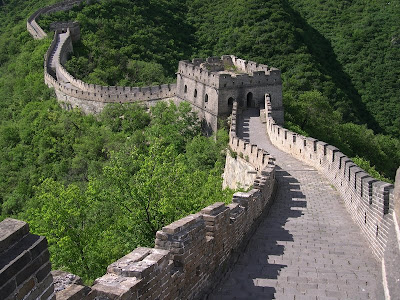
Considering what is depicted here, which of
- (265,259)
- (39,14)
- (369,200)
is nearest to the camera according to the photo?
(265,259)

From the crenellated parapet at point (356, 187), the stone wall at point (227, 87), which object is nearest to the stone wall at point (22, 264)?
the crenellated parapet at point (356, 187)

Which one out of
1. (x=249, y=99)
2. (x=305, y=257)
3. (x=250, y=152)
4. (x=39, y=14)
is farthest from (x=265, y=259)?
(x=39, y=14)

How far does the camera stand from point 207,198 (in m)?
15.4

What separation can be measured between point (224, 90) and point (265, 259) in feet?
57.3

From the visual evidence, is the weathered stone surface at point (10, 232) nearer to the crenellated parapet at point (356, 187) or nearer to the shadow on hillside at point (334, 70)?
the crenellated parapet at point (356, 187)

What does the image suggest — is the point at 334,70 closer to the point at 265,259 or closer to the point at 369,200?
the point at 369,200

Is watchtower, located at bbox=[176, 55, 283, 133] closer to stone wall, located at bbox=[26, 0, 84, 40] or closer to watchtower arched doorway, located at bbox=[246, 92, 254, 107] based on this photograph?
watchtower arched doorway, located at bbox=[246, 92, 254, 107]

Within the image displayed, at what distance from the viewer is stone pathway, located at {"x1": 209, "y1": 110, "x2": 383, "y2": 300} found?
7.55 m

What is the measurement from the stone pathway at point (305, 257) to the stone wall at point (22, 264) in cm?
411

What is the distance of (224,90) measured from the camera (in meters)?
25.8

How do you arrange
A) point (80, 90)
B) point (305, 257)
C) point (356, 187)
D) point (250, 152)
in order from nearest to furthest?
point (305, 257) < point (356, 187) < point (250, 152) < point (80, 90)

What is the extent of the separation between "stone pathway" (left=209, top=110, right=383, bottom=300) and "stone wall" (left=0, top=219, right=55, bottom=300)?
4.11 meters

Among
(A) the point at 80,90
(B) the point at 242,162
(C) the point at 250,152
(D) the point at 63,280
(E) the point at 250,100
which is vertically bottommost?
(D) the point at 63,280

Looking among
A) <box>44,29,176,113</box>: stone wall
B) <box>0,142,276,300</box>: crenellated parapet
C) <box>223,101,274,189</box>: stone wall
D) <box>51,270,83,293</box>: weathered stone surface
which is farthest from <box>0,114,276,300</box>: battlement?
<box>44,29,176,113</box>: stone wall
